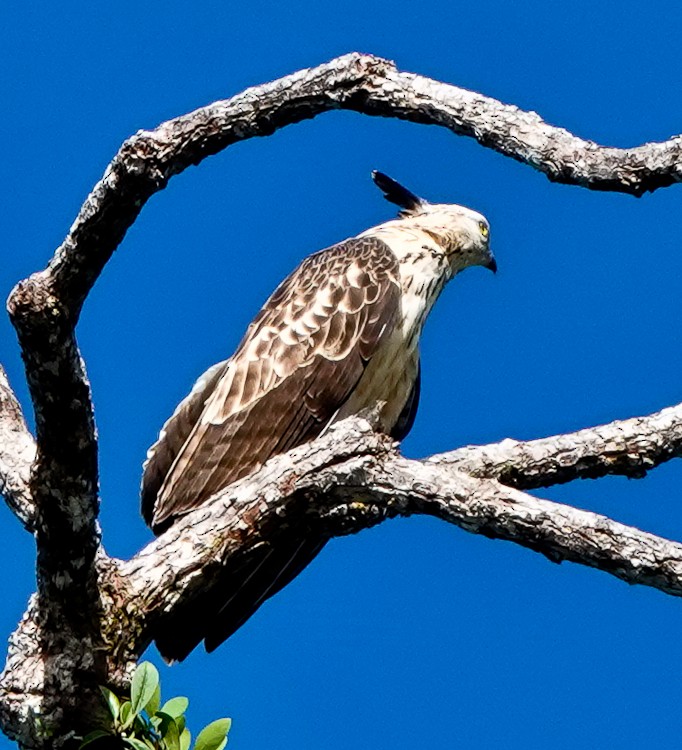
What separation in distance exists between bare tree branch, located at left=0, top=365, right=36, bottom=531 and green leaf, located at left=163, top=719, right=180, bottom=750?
0.95m

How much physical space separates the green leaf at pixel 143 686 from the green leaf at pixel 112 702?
3.2 inches

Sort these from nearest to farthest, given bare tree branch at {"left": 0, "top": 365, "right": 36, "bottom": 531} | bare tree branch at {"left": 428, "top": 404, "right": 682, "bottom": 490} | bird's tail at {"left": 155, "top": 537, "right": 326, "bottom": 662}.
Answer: bare tree branch at {"left": 0, "top": 365, "right": 36, "bottom": 531} → bare tree branch at {"left": 428, "top": 404, "right": 682, "bottom": 490} → bird's tail at {"left": 155, "top": 537, "right": 326, "bottom": 662}

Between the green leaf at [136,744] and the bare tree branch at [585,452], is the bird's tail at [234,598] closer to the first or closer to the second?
the green leaf at [136,744]

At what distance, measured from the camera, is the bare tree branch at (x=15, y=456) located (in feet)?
18.1

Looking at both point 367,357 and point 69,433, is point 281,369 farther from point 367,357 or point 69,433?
point 69,433

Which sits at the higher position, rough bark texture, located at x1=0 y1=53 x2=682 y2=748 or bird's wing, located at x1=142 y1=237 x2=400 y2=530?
bird's wing, located at x1=142 y1=237 x2=400 y2=530

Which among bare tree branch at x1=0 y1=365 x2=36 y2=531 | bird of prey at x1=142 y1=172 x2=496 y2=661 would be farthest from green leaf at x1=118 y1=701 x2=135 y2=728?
bird of prey at x1=142 y1=172 x2=496 y2=661

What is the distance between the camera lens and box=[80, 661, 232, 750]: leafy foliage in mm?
5012

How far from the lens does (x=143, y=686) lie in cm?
502

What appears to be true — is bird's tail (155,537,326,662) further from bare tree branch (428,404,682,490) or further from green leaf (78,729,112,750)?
bare tree branch (428,404,682,490)

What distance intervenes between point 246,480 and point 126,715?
106 cm

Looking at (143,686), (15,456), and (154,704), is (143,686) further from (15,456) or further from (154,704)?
(15,456)

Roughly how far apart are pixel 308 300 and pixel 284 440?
1062mm

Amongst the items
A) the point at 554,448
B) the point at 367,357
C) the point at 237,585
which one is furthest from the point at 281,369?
the point at 554,448
